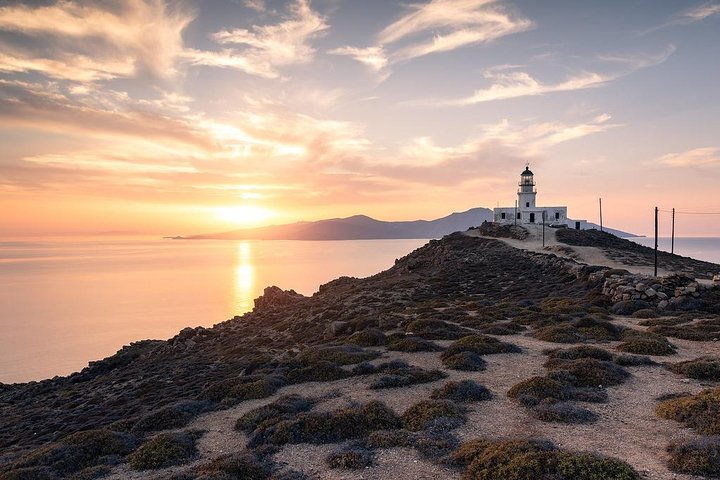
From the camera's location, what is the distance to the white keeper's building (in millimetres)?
96812

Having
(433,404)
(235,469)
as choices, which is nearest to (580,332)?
(433,404)

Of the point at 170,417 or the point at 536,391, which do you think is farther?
the point at 170,417

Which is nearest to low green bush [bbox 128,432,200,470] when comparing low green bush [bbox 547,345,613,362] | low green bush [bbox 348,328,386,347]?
low green bush [bbox 348,328,386,347]

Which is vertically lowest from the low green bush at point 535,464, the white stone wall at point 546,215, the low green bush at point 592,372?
the low green bush at point 592,372

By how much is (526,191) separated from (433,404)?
94519 millimetres

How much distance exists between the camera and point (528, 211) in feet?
319

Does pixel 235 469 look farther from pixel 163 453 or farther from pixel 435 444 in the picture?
pixel 435 444

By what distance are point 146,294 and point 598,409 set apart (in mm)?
146495

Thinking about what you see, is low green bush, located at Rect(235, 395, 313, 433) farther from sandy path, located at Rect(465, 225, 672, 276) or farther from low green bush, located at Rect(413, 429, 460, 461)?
sandy path, located at Rect(465, 225, 672, 276)

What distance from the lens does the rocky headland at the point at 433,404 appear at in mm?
10703

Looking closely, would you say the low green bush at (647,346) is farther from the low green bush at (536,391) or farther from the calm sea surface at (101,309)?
the calm sea surface at (101,309)

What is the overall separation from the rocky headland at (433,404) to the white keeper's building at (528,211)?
62.2 metres

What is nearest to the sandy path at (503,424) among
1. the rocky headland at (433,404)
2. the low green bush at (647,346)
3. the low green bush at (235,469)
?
the rocky headland at (433,404)

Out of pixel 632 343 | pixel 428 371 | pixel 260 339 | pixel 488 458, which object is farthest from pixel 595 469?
pixel 260 339
